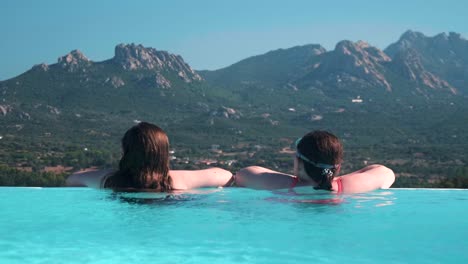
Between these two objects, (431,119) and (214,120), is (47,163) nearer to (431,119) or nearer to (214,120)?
(214,120)

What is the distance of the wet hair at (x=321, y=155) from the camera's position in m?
5.74

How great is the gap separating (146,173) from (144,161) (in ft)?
0.52

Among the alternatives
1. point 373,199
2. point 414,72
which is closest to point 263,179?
point 373,199

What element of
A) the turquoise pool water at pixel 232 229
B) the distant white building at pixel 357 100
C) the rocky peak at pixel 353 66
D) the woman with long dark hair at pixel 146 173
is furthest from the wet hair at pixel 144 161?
the rocky peak at pixel 353 66

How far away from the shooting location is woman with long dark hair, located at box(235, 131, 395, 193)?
5.77 meters

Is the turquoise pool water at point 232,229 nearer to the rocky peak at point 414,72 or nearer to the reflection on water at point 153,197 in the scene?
the reflection on water at point 153,197

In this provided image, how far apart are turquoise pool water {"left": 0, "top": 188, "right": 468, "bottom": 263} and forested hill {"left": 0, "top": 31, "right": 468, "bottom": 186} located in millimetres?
44968

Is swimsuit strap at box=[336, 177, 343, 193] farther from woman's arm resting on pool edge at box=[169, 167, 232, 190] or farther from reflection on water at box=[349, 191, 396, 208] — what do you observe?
woman's arm resting on pool edge at box=[169, 167, 232, 190]

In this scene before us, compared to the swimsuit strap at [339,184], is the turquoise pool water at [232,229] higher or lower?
lower

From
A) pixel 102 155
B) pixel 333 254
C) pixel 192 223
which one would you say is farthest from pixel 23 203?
pixel 102 155

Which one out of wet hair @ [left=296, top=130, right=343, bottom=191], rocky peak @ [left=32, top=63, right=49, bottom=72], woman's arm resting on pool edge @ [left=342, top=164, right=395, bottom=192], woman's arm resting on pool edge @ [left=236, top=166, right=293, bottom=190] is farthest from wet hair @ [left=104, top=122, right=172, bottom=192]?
rocky peak @ [left=32, top=63, right=49, bottom=72]

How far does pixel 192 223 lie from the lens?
5.19m

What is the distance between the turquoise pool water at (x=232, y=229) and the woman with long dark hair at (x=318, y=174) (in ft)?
0.53

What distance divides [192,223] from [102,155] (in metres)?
65.9
